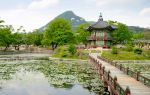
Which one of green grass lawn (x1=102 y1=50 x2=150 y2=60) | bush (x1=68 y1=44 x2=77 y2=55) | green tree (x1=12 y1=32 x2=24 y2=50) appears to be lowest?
green grass lawn (x1=102 y1=50 x2=150 y2=60)

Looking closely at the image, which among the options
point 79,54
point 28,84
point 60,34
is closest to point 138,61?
point 79,54

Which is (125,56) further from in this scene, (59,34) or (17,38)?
(17,38)

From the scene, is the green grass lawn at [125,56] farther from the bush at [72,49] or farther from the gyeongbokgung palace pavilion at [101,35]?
the gyeongbokgung palace pavilion at [101,35]

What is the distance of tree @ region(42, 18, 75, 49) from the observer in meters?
97.1

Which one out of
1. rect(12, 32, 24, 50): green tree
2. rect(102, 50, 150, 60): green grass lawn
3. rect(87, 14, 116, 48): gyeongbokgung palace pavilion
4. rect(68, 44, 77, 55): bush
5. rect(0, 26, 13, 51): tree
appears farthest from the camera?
rect(12, 32, 24, 50): green tree

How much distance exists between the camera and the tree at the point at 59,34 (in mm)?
97062

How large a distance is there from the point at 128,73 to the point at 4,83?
13030 mm

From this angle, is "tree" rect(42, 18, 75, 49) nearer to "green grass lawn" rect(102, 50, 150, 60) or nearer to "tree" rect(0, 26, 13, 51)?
"tree" rect(0, 26, 13, 51)

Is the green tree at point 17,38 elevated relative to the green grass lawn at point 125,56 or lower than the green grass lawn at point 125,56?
elevated

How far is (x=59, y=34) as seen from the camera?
9788 cm

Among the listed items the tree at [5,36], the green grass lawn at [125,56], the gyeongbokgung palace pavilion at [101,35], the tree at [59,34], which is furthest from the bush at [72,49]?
the tree at [5,36]

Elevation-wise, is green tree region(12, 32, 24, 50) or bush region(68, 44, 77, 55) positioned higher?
green tree region(12, 32, 24, 50)

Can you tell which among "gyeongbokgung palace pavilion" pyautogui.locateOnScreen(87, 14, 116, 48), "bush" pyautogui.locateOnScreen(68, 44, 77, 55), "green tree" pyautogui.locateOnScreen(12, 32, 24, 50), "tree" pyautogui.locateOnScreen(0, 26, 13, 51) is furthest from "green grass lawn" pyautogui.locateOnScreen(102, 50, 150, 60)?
"green tree" pyautogui.locateOnScreen(12, 32, 24, 50)

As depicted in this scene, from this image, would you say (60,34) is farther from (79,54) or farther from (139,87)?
(139,87)
